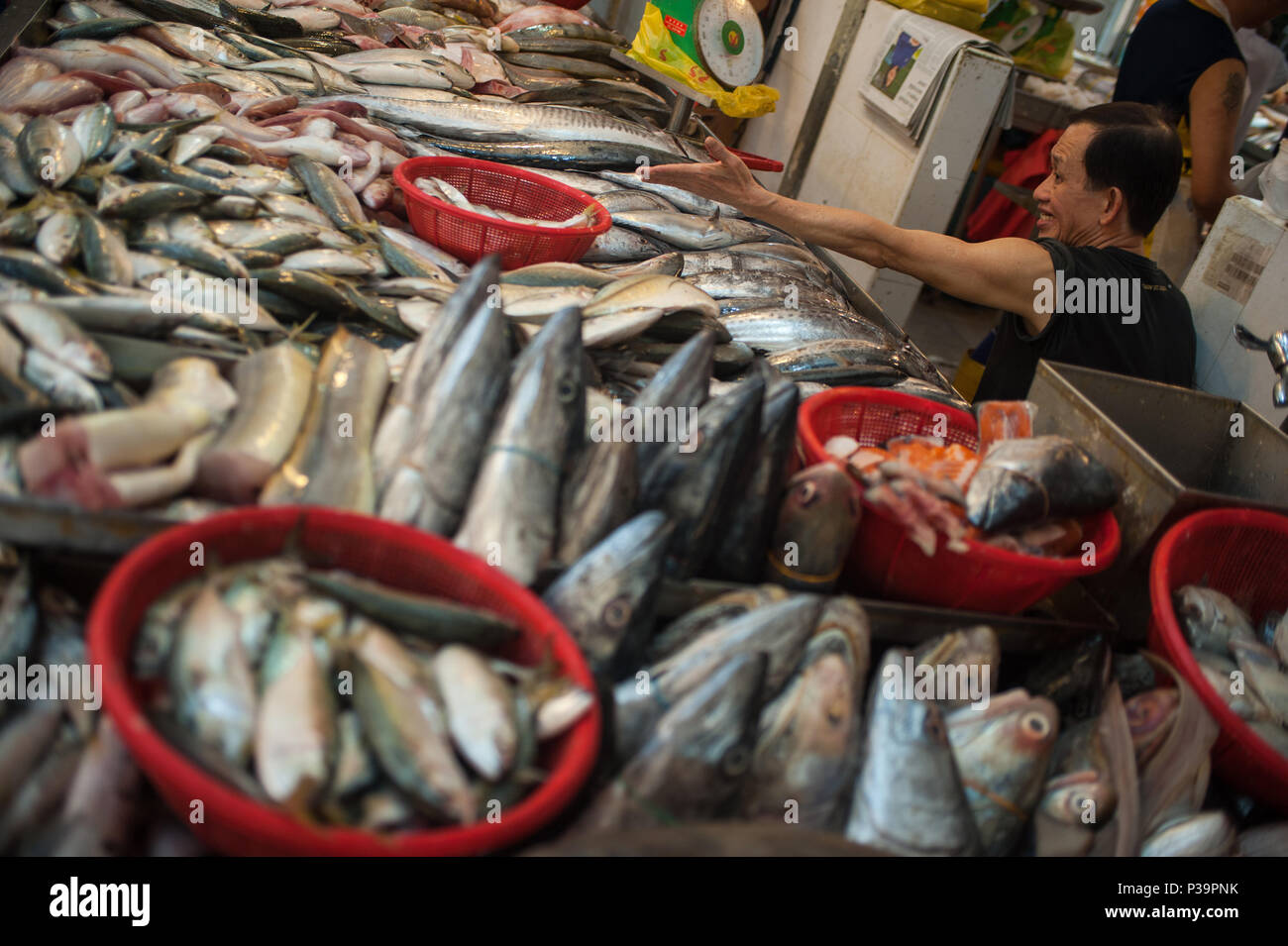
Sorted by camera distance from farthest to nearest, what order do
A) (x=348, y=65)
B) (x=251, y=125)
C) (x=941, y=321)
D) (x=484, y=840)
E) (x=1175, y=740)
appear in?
1. (x=941, y=321)
2. (x=348, y=65)
3. (x=251, y=125)
4. (x=1175, y=740)
5. (x=484, y=840)

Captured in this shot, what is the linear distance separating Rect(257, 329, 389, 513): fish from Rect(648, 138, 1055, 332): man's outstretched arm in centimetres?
189

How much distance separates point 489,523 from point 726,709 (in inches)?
22.5

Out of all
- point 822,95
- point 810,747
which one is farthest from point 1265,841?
point 822,95

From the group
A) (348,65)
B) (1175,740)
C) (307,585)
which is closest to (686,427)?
(307,585)

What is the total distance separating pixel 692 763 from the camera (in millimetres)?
1406

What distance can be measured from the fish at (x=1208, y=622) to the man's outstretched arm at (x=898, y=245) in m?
1.62

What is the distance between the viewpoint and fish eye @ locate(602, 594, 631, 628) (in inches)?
62.9

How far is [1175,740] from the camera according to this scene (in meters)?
1.78

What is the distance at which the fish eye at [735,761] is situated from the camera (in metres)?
1.42

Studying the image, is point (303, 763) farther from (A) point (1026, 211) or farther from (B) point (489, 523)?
(A) point (1026, 211)

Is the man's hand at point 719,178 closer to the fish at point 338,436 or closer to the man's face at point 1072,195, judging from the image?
the man's face at point 1072,195

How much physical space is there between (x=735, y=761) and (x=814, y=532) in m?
0.65

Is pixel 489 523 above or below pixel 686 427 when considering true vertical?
below

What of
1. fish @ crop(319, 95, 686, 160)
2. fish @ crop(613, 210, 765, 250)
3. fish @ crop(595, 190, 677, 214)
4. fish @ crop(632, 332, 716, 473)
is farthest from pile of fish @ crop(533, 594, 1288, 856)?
fish @ crop(319, 95, 686, 160)
